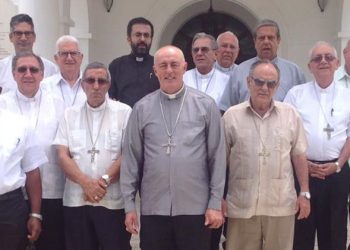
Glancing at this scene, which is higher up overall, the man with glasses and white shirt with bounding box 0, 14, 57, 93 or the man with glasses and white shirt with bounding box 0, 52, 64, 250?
the man with glasses and white shirt with bounding box 0, 14, 57, 93

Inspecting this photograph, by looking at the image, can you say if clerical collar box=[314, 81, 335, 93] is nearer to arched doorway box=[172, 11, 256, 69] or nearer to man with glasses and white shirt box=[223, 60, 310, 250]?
man with glasses and white shirt box=[223, 60, 310, 250]

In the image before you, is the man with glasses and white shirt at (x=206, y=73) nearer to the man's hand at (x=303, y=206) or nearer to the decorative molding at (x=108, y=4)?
the man's hand at (x=303, y=206)

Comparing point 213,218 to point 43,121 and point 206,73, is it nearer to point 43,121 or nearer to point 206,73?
point 43,121

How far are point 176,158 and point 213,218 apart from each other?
17.9 inches

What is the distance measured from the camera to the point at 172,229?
399 centimetres

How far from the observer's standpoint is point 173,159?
3.88 metres

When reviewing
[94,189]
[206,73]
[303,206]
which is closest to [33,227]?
[94,189]

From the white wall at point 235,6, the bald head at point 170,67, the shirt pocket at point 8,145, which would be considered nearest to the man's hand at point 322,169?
the bald head at point 170,67

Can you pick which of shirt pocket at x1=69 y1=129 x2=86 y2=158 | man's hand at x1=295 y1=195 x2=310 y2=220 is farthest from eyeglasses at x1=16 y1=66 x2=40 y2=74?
man's hand at x1=295 y1=195 x2=310 y2=220

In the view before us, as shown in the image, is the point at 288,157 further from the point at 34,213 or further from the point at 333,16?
the point at 333,16

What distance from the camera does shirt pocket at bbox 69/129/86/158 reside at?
428cm

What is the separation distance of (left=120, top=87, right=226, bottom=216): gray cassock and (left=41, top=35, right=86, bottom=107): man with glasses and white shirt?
0.98 metres

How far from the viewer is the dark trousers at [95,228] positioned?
4270 mm

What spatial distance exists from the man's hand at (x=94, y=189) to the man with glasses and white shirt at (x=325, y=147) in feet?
5.35
